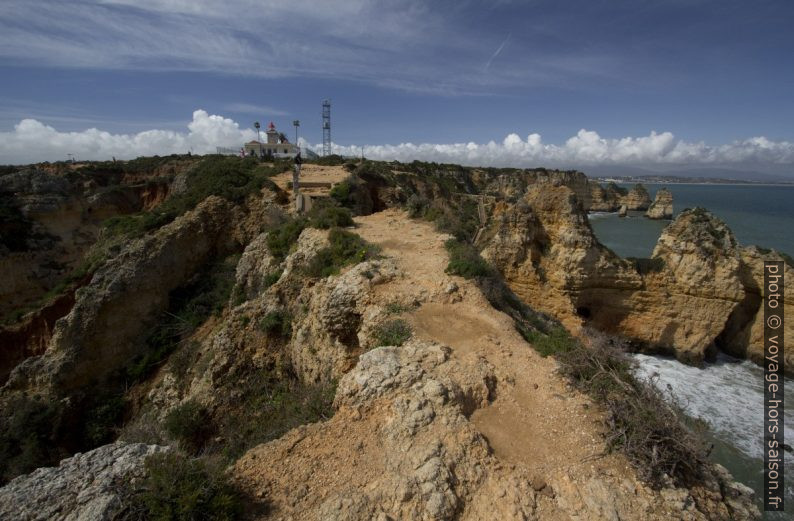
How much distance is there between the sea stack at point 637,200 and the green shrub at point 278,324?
291ft

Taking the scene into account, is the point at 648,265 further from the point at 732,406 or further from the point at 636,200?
the point at 636,200

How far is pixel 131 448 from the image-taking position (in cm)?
446

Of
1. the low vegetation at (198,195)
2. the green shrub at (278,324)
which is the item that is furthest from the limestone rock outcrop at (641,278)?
the low vegetation at (198,195)

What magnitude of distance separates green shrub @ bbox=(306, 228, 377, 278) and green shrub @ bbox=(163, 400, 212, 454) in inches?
195

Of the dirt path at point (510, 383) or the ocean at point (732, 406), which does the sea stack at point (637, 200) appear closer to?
the ocean at point (732, 406)

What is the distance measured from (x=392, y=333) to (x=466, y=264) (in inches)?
135

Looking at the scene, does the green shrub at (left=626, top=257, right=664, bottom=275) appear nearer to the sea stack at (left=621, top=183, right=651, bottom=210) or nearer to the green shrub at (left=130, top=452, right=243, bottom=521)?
the green shrub at (left=130, top=452, right=243, bottom=521)

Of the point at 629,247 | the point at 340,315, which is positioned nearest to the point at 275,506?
the point at 340,315

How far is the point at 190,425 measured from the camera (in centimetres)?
1034

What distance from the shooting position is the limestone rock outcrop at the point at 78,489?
361 cm

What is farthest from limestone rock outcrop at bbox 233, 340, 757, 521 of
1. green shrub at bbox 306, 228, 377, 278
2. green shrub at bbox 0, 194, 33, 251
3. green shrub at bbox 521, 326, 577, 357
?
green shrub at bbox 0, 194, 33, 251

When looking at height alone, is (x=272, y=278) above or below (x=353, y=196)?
below

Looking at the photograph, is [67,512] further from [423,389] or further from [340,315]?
[340,315]

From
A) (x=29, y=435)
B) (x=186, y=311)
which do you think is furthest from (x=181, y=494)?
(x=186, y=311)
